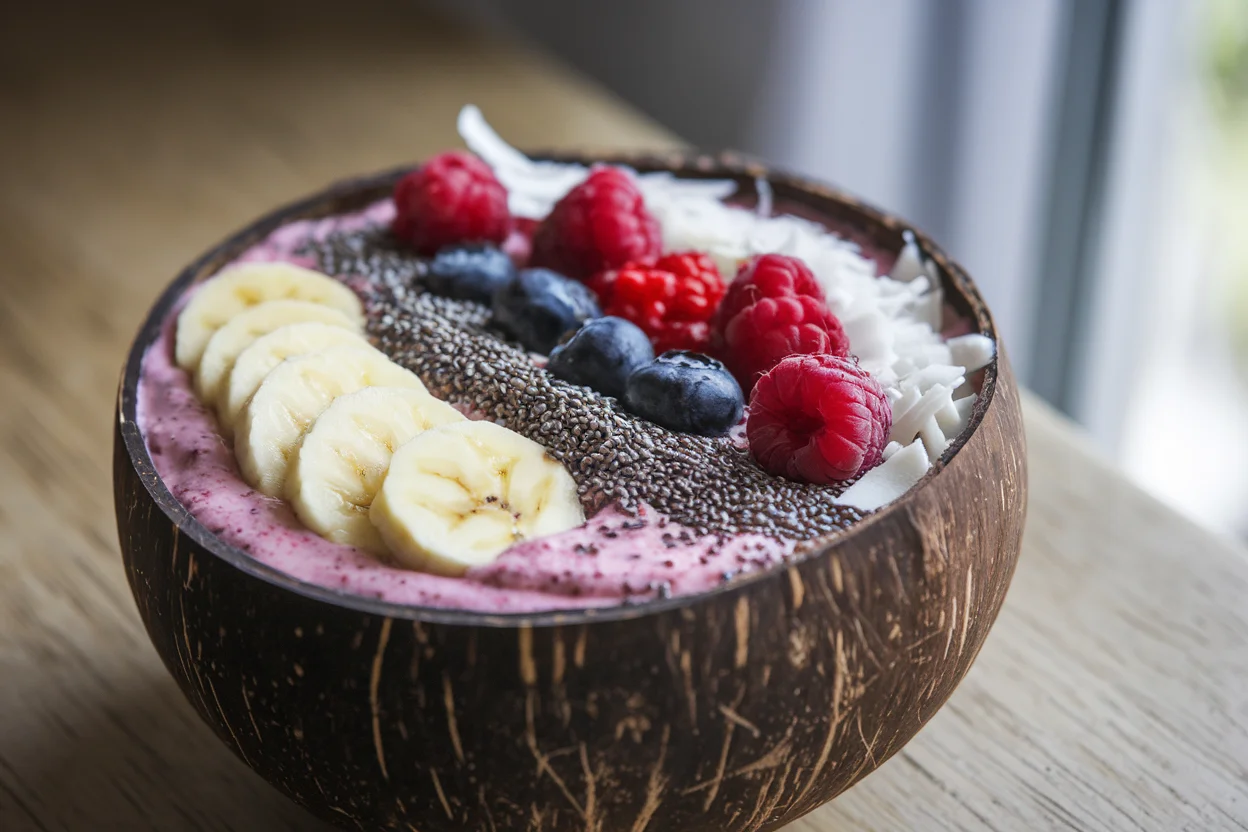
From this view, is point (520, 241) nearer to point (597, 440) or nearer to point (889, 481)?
point (597, 440)

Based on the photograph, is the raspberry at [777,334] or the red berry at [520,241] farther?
the red berry at [520,241]

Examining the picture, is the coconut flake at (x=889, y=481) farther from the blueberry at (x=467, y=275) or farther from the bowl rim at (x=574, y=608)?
the blueberry at (x=467, y=275)

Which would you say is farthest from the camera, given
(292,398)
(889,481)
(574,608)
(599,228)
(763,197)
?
(763,197)

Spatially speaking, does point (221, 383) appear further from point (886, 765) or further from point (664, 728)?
point (886, 765)

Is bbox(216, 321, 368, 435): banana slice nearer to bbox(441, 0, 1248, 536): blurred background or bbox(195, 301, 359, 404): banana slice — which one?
bbox(195, 301, 359, 404): banana slice

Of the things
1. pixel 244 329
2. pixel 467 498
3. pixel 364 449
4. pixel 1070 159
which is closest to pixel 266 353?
pixel 244 329

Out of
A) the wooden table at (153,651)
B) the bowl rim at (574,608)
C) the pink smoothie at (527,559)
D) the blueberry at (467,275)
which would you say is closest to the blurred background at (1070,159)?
the wooden table at (153,651)
